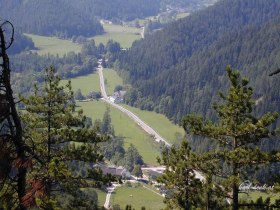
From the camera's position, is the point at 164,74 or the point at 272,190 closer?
the point at 272,190

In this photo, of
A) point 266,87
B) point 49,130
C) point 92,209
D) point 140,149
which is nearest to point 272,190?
point 92,209

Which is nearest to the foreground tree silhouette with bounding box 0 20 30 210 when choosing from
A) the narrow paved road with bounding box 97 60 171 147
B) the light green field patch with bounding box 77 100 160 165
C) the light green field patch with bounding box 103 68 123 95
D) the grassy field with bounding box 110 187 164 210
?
the grassy field with bounding box 110 187 164 210

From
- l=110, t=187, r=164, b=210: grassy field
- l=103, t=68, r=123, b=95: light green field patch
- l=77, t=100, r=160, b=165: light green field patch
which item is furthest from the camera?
l=103, t=68, r=123, b=95: light green field patch

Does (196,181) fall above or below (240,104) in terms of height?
below

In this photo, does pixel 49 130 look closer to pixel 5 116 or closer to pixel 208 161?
pixel 208 161

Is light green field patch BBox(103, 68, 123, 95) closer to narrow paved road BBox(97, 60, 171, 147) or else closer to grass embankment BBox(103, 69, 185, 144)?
grass embankment BBox(103, 69, 185, 144)

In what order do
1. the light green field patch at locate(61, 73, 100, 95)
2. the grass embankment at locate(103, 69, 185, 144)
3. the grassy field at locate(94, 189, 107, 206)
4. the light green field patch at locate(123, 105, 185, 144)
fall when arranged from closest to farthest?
1. the grassy field at locate(94, 189, 107, 206)
2. the light green field patch at locate(123, 105, 185, 144)
3. the grass embankment at locate(103, 69, 185, 144)
4. the light green field patch at locate(61, 73, 100, 95)

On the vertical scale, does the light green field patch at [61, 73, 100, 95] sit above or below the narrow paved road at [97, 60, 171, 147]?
above
